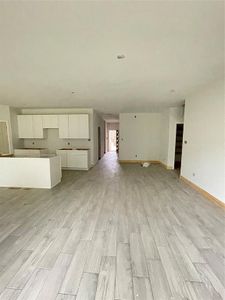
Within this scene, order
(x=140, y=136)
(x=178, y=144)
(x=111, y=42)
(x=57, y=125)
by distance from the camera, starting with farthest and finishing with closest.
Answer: (x=140, y=136)
(x=178, y=144)
(x=57, y=125)
(x=111, y=42)

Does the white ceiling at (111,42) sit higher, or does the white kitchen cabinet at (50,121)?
the white ceiling at (111,42)

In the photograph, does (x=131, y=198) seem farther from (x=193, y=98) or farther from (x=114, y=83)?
(x=193, y=98)

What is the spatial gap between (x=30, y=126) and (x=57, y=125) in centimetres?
119

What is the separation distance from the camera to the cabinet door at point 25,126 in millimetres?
6836

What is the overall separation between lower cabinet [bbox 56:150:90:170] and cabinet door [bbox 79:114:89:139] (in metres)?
0.68

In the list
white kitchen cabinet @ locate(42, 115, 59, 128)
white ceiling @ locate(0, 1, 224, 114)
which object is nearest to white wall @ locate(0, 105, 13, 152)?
white kitchen cabinet @ locate(42, 115, 59, 128)

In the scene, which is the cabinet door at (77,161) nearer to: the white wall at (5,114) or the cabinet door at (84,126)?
the cabinet door at (84,126)

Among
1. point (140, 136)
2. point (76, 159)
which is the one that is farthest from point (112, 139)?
point (76, 159)

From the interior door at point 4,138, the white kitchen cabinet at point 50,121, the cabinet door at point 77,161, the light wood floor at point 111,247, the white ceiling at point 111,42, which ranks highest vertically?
the white ceiling at point 111,42

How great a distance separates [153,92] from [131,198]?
9.05 ft

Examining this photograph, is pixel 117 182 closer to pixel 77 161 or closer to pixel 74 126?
pixel 77 161

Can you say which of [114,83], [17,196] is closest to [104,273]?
[17,196]

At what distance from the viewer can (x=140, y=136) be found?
26.7ft

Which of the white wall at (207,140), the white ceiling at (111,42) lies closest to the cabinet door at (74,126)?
the white ceiling at (111,42)
